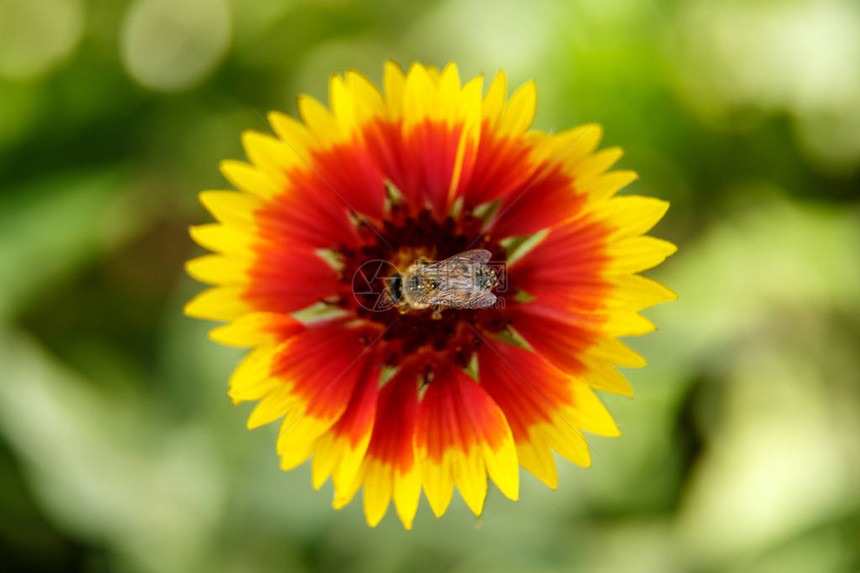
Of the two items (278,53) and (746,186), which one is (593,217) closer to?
(746,186)

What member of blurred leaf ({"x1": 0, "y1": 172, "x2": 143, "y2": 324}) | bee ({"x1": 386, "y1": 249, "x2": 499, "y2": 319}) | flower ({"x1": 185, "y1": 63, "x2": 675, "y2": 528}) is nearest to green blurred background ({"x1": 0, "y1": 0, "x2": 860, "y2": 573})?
blurred leaf ({"x1": 0, "y1": 172, "x2": 143, "y2": 324})

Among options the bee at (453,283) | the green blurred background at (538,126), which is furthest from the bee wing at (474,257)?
the green blurred background at (538,126)

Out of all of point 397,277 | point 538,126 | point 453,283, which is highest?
point 538,126

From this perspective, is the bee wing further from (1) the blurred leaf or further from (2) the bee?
(1) the blurred leaf

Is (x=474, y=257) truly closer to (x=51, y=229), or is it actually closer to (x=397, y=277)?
(x=397, y=277)

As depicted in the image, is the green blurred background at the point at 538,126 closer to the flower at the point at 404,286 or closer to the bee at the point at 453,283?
the flower at the point at 404,286

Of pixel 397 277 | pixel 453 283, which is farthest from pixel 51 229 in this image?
pixel 453 283

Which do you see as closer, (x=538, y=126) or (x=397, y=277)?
(x=397, y=277)
